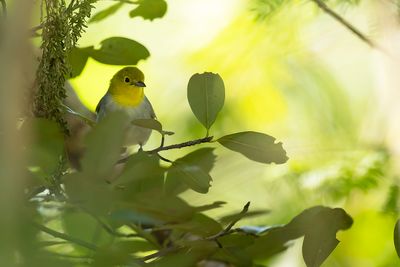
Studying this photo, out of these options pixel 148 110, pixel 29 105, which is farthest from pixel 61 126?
pixel 148 110

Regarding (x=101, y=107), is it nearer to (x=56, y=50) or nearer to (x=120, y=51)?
(x=120, y=51)

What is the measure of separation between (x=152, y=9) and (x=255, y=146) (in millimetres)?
249

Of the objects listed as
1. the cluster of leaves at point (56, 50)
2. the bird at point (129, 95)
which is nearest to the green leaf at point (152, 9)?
the cluster of leaves at point (56, 50)

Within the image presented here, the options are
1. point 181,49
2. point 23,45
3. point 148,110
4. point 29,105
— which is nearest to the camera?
point 23,45

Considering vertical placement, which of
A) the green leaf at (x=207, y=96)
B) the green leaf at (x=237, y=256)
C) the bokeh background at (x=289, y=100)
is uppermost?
the green leaf at (x=207, y=96)

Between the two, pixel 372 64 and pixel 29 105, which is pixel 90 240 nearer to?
pixel 29 105

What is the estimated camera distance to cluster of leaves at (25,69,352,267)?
52 centimetres

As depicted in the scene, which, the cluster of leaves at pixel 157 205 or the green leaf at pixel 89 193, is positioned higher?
the green leaf at pixel 89 193

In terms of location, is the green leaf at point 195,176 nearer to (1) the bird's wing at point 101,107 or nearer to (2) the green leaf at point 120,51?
(2) the green leaf at point 120,51

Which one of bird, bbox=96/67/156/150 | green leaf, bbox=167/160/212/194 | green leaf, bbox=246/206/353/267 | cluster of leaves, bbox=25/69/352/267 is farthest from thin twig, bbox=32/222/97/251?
bird, bbox=96/67/156/150

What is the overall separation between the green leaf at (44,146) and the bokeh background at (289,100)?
0.60 metres

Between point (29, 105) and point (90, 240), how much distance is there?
0.21m

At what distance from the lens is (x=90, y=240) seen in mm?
570

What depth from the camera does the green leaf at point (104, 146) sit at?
0.53 m
